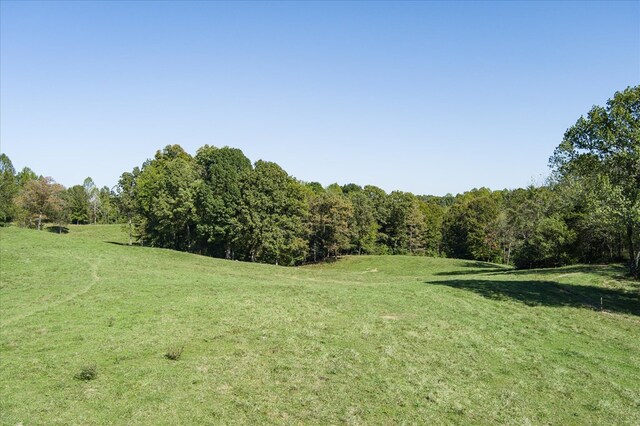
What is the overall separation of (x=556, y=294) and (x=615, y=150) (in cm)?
1246

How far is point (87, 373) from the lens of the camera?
1559 cm

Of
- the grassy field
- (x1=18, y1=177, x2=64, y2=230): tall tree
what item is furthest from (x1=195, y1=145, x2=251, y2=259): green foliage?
(x1=18, y1=177, x2=64, y2=230): tall tree

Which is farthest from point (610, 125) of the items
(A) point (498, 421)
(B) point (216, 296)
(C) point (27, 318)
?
(C) point (27, 318)

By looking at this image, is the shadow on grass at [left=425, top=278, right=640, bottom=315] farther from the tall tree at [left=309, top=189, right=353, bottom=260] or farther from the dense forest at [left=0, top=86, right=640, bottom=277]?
the tall tree at [left=309, top=189, right=353, bottom=260]

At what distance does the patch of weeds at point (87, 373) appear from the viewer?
613 inches

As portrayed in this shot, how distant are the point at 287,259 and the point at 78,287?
57655 millimetres

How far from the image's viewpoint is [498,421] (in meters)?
14.4

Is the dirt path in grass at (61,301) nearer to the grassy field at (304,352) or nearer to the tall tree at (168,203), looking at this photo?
the grassy field at (304,352)

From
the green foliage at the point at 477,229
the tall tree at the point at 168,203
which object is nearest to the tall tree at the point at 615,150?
the tall tree at the point at 168,203

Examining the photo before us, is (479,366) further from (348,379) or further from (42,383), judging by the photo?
(42,383)

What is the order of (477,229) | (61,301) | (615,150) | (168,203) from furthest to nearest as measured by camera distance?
(477,229)
(168,203)
(615,150)
(61,301)

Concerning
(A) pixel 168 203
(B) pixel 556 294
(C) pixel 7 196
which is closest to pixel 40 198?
(C) pixel 7 196

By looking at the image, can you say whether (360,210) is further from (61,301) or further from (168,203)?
(61,301)

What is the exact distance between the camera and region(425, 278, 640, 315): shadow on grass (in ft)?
105
